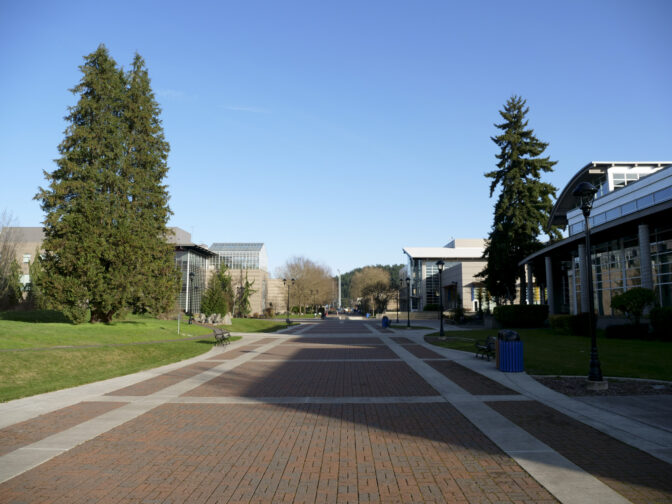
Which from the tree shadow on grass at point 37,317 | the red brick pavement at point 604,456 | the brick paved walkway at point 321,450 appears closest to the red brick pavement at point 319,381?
the brick paved walkway at point 321,450

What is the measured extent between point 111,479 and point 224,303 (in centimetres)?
3513

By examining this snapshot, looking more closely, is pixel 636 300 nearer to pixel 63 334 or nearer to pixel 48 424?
pixel 48 424

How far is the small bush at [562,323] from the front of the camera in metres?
25.9

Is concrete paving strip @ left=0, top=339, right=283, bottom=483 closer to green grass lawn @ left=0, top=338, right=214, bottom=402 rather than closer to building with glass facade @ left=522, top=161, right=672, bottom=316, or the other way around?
green grass lawn @ left=0, top=338, right=214, bottom=402

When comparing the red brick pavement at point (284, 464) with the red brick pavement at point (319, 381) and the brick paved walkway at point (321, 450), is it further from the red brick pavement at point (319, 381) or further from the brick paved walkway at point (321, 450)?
the red brick pavement at point (319, 381)

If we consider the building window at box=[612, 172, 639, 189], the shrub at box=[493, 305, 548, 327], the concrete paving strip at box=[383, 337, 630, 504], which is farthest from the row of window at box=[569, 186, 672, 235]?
the concrete paving strip at box=[383, 337, 630, 504]

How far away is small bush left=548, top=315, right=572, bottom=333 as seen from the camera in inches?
1021

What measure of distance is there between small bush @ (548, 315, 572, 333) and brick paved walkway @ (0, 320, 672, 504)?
713 inches

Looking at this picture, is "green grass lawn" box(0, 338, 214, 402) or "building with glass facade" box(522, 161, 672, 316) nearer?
"green grass lawn" box(0, 338, 214, 402)

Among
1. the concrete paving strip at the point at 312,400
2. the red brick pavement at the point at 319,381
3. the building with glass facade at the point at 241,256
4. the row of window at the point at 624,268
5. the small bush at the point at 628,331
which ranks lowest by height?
the red brick pavement at the point at 319,381

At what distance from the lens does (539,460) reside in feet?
18.1

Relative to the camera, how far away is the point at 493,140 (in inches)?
1640

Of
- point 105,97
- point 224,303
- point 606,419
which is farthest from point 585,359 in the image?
point 105,97

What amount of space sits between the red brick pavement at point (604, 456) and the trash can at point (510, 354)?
4.70 m
